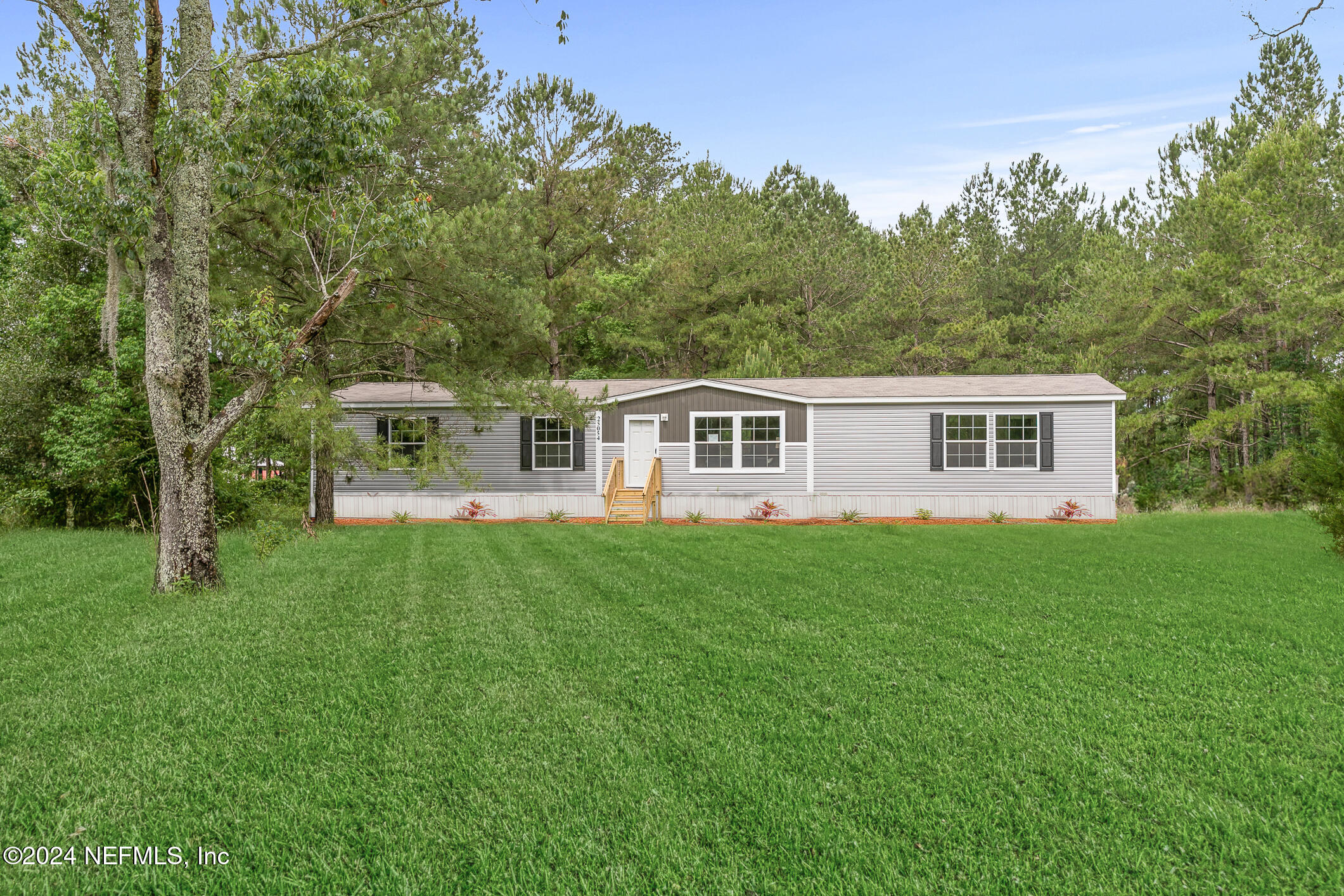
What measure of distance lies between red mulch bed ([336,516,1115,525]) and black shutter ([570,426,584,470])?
51.7 inches

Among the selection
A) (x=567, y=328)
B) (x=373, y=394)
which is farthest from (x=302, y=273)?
(x=567, y=328)

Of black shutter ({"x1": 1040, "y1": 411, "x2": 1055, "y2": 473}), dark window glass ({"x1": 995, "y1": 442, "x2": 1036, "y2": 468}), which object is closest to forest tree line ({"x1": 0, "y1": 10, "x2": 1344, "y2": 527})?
black shutter ({"x1": 1040, "y1": 411, "x2": 1055, "y2": 473})

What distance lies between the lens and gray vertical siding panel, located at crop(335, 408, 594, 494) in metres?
16.5

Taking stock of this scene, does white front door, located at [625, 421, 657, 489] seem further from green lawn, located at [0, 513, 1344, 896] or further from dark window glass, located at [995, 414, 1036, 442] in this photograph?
green lawn, located at [0, 513, 1344, 896]

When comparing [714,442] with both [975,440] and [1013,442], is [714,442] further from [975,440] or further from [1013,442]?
[1013,442]

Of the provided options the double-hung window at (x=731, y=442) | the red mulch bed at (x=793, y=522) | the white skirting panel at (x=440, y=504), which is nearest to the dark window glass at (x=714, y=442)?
the double-hung window at (x=731, y=442)

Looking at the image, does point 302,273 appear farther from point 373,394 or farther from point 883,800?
point 883,800

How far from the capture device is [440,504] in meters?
16.2

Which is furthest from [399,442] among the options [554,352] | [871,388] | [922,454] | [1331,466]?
[1331,466]

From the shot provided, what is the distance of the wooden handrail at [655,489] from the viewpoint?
14992 mm

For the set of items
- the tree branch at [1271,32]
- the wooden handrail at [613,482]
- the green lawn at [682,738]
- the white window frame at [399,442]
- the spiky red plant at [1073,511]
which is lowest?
the green lawn at [682,738]

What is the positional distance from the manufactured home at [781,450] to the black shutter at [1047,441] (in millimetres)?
26

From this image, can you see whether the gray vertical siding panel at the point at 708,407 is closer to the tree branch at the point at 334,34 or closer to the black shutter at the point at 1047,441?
the black shutter at the point at 1047,441

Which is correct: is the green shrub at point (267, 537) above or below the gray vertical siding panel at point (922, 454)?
below
